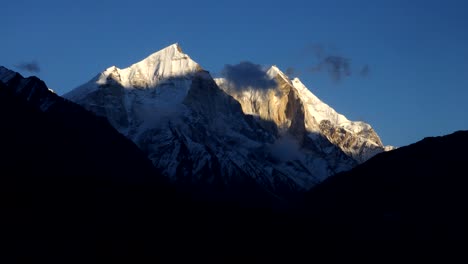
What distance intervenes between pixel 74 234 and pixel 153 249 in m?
13.6

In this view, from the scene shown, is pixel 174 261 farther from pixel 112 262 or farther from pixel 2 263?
pixel 2 263

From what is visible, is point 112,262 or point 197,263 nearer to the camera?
point 112,262

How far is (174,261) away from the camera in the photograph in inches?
7756

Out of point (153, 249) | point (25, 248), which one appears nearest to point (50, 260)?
point (25, 248)

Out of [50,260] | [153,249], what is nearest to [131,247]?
[153,249]

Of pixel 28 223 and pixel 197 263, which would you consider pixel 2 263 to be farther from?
pixel 197 263

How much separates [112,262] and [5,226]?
20.7m

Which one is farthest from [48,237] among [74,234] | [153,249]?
[153,249]

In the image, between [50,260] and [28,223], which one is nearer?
[50,260]

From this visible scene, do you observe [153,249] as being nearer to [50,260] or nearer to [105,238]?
[105,238]

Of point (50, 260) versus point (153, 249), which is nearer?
point (50, 260)

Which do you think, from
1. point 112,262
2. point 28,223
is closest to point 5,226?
point 28,223

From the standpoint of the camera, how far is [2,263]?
180m

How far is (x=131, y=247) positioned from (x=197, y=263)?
38.1 feet
